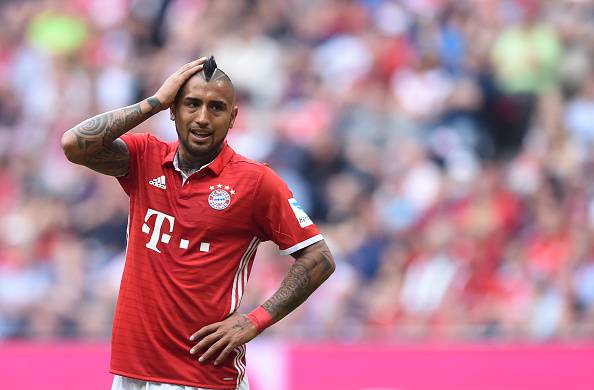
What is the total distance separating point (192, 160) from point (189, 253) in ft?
1.46

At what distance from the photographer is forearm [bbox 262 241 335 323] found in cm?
578

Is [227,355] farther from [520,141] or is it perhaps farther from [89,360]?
[520,141]

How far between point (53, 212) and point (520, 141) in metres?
4.74

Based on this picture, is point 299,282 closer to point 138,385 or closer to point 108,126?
point 138,385

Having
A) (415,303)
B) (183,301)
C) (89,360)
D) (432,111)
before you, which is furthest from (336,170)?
(183,301)

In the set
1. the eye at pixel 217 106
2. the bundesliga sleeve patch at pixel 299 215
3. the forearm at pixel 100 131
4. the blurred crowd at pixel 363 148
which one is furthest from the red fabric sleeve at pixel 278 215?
the blurred crowd at pixel 363 148

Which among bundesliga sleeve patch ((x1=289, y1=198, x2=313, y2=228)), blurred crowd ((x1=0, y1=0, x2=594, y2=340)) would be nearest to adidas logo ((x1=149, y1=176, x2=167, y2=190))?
bundesliga sleeve patch ((x1=289, y1=198, x2=313, y2=228))

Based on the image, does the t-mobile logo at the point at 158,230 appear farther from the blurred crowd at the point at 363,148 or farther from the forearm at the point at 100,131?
the blurred crowd at the point at 363,148

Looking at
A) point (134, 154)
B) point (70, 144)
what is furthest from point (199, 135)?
point (70, 144)

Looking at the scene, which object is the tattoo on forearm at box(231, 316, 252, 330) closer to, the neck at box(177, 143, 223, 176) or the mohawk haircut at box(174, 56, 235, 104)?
the neck at box(177, 143, 223, 176)

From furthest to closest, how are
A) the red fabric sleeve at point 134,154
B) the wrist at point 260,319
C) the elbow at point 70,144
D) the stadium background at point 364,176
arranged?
the stadium background at point 364,176
the red fabric sleeve at point 134,154
the wrist at point 260,319
the elbow at point 70,144

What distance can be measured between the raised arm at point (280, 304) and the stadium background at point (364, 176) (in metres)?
3.76

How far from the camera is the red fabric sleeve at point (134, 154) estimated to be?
5.83 metres

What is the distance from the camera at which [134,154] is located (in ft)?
19.2
